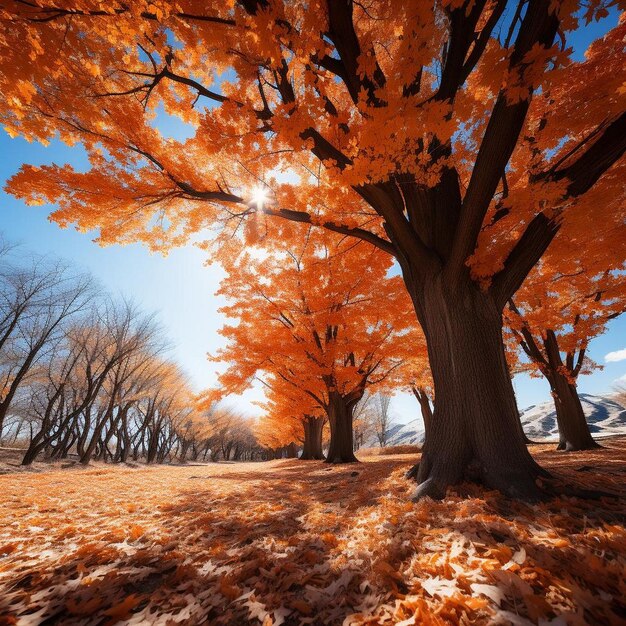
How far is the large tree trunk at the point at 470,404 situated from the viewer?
11.1 feet

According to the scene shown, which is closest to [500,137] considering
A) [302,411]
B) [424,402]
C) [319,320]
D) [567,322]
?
[319,320]

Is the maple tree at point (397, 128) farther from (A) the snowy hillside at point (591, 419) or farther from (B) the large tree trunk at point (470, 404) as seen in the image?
(A) the snowy hillside at point (591, 419)

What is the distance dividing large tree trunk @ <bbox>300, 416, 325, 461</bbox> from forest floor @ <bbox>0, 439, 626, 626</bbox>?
13715 millimetres

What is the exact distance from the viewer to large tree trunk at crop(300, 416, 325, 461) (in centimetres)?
1614

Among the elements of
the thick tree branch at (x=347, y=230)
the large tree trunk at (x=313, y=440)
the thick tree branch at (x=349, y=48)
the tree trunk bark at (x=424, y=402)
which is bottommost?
the large tree trunk at (x=313, y=440)

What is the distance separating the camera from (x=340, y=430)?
425 inches

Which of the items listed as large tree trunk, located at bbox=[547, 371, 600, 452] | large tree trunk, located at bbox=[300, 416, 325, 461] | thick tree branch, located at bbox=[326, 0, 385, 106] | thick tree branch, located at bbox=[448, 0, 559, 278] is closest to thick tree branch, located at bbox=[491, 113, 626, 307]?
thick tree branch, located at bbox=[448, 0, 559, 278]

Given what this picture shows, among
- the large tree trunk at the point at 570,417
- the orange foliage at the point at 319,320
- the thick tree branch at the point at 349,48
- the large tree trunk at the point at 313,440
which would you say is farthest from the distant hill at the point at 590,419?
the thick tree branch at the point at 349,48

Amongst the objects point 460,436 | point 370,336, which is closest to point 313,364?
point 370,336

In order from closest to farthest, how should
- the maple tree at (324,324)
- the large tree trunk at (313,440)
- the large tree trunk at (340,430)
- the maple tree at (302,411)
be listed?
the maple tree at (324,324)
the large tree trunk at (340,430)
the maple tree at (302,411)
the large tree trunk at (313,440)

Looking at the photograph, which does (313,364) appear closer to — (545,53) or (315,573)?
(315,573)

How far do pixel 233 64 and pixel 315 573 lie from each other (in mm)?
5896

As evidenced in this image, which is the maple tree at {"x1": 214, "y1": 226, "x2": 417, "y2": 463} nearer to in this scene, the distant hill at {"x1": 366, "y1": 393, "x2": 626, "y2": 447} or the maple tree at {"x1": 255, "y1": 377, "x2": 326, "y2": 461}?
the maple tree at {"x1": 255, "y1": 377, "x2": 326, "y2": 461}

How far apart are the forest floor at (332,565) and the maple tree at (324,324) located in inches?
215
